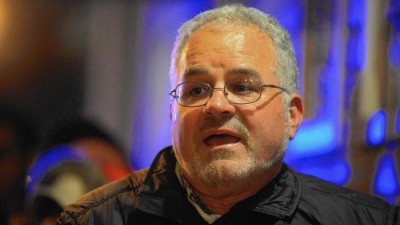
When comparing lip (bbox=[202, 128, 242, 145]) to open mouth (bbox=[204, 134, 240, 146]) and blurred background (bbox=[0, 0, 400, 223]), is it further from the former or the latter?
blurred background (bbox=[0, 0, 400, 223])

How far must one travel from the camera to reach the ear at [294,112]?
1.62 meters

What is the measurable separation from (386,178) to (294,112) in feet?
1.55

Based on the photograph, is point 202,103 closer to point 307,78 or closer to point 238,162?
point 238,162

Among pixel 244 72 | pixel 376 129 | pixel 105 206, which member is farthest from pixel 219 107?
pixel 376 129

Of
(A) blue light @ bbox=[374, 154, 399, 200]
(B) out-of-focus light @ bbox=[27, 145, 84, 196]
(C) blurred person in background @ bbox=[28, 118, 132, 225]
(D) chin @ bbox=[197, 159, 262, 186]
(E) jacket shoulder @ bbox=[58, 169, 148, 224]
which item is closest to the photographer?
(D) chin @ bbox=[197, 159, 262, 186]

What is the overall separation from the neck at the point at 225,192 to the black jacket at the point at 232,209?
0.08 ft

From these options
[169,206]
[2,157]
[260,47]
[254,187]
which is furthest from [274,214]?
[2,157]

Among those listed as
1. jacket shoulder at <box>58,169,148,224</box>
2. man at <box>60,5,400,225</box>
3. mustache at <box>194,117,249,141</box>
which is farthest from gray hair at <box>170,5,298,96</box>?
jacket shoulder at <box>58,169,148,224</box>

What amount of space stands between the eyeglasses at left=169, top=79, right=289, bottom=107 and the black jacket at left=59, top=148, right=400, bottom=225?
0.25 m

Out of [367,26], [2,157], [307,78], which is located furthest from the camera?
[2,157]

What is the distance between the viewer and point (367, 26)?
73.7 inches

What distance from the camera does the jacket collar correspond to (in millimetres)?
1488

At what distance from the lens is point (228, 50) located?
1.49 meters

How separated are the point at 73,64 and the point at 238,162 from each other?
1.42 meters
